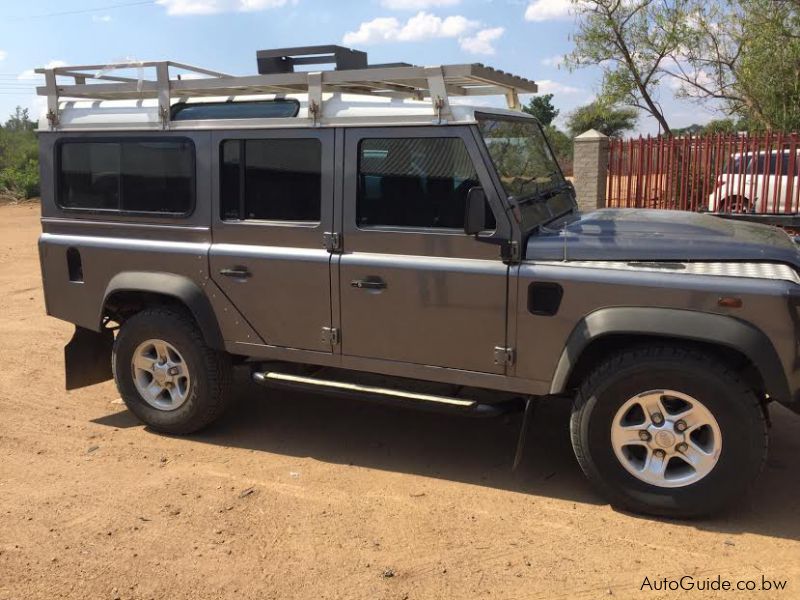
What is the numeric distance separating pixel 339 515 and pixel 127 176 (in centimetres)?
266

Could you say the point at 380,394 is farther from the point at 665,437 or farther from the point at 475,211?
the point at 665,437

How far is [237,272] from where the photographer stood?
469cm

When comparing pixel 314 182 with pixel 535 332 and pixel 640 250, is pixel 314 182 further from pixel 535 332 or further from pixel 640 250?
pixel 640 250

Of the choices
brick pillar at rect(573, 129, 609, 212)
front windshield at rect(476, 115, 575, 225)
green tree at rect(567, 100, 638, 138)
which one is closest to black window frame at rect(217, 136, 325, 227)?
front windshield at rect(476, 115, 575, 225)

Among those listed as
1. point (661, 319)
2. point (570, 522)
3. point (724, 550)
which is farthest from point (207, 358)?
point (724, 550)

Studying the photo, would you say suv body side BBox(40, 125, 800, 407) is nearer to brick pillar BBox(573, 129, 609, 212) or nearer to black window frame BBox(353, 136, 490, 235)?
black window frame BBox(353, 136, 490, 235)

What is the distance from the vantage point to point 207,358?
496 centimetres

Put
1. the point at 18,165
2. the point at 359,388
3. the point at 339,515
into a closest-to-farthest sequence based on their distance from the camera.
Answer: the point at 339,515 < the point at 359,388 < the point at 18,165

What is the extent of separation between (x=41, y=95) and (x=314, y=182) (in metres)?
2.21

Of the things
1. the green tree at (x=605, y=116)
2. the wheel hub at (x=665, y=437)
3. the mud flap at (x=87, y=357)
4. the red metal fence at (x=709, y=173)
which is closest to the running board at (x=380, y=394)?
the wheel hub at (x=665, y=437)

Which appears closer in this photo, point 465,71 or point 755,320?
point 755,320

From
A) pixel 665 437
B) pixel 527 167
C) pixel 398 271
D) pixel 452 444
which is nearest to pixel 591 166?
pixel 527 167

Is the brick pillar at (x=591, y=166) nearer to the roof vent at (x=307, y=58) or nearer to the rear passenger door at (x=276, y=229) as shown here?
the roof vent at (x=307, y=58)

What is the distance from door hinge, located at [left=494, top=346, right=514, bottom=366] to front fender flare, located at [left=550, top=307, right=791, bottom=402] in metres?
0.25
